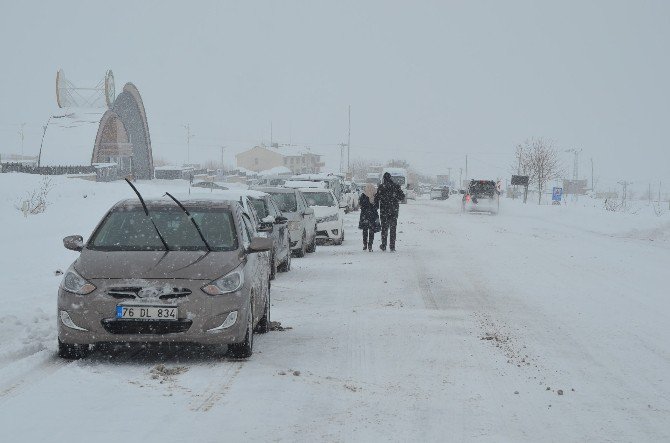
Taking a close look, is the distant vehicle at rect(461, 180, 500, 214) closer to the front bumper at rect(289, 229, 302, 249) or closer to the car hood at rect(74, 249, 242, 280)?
the front bumper at rect(289, 229, 302, 249)

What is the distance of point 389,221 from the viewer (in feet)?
70.4

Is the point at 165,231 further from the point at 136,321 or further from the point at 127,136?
the point at 127,136

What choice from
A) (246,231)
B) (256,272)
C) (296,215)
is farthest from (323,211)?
(256,272)

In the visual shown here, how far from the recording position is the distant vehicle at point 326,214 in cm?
2350

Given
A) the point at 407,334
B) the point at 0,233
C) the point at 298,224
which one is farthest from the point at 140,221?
the point at 0,233

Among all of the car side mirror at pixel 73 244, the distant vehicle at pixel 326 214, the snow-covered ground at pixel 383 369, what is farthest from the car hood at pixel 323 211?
the car side mirror at pixel 73 244

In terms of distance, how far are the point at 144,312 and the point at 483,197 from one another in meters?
43.0

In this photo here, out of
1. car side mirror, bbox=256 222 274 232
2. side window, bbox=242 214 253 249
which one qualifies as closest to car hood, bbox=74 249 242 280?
side window, bbox=242 214 253 249

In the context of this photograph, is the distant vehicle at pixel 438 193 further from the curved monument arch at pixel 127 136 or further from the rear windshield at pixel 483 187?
the rear windshield at pixel 483 187

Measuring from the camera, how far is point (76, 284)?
7.66 m

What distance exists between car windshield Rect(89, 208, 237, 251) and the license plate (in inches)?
37.3

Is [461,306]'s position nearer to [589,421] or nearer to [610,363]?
[610,363]

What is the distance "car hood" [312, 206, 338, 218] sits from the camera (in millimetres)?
23453

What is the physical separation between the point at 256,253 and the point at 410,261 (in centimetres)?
1005
